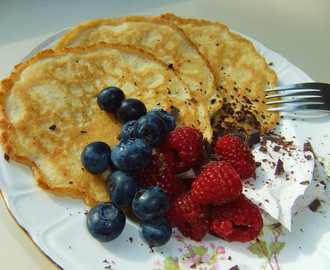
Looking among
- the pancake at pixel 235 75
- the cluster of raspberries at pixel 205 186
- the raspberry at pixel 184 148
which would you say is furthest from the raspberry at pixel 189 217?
the pancake at pixel 235 75

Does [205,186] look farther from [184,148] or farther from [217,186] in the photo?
[184,148]

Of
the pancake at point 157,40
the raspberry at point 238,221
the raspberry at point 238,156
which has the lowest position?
the raspberry at point 238,221

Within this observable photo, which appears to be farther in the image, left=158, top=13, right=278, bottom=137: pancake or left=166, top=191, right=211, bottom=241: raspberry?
left=158, top=13, right=278, bottom=137: pancake

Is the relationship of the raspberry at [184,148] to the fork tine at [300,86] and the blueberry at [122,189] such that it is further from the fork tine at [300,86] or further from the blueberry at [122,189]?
the fork tine at [300,86]

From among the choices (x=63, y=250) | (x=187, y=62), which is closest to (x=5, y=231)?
(x=63, y=250)

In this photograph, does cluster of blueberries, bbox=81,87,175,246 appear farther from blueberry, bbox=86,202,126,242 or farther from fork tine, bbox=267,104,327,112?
fork tine, bbox=267,104,327,112

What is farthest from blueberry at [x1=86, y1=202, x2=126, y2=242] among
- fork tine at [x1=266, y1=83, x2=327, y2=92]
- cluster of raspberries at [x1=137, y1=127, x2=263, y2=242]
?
fork tine at [x1=266, y1=83, x2=327, y2=92]
